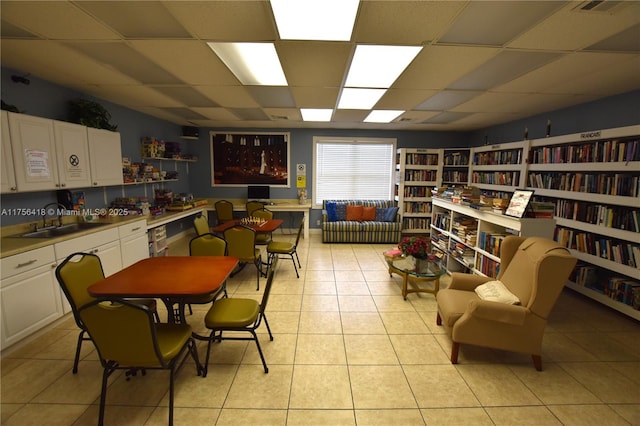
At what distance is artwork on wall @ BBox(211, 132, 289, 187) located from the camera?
256 inches

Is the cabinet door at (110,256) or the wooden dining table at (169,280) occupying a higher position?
the wooden dining table at (169,280)

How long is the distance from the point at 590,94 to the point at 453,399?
4.01 meters

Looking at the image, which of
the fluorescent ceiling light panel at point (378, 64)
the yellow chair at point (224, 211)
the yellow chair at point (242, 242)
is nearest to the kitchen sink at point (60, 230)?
the yellow chair at point (242, 242)

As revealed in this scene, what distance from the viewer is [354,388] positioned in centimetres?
201

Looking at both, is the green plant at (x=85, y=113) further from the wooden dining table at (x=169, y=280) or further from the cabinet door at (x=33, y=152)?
the wooden dining table at (x=169, y=280)

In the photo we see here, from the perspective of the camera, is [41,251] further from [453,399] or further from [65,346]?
[453,399]

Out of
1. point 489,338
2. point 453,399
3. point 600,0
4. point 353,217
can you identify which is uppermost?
point 600,0

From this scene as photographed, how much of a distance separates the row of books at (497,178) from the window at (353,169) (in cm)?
193

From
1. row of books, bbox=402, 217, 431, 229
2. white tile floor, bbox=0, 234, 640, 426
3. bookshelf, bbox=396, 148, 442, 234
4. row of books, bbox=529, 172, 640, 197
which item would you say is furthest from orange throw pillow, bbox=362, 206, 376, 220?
white tile floor, bbox=0, 234, 640, 426

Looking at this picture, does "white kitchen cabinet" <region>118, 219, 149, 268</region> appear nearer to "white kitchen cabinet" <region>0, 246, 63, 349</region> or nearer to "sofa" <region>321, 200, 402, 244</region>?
"white kitchen cabinet" <region>0, 246, 63, 349</region>

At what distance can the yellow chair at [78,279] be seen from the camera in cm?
188

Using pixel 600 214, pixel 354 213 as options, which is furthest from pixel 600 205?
pixel 354 213

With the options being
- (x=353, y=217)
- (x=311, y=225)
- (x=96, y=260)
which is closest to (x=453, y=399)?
(x=96, y=260)

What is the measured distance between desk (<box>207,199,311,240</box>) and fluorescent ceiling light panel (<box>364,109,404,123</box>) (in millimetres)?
2351
